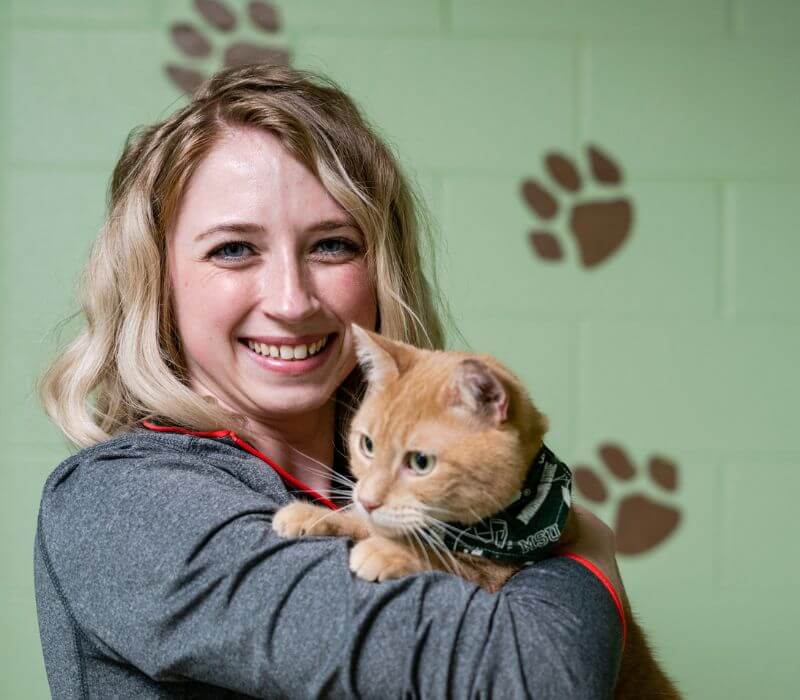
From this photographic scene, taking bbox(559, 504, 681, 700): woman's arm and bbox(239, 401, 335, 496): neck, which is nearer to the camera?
bbox(559, 504, 681, 700): woman's arm

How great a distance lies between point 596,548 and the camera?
1.06m

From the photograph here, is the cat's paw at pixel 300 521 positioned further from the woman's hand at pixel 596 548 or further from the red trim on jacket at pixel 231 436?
the woman's hand at pixel 596 548

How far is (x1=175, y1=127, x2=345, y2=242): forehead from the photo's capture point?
1185 millimetres

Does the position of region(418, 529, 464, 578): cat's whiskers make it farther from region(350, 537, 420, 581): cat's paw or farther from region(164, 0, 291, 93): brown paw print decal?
region(164, 0, 291, 93): brown paw print decal

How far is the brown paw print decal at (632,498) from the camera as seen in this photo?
2123 mm

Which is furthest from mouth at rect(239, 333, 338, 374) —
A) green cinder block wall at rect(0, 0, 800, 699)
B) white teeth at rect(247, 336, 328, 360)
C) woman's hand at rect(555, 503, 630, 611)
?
green cinder block wall at rect(0, 0, 800, 699)

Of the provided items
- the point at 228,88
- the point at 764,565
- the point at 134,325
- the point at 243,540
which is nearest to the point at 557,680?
the point at 243,540

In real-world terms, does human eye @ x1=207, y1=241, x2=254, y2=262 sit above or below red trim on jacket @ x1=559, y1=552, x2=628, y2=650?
above

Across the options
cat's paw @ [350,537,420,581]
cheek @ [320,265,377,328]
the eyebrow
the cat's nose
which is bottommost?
cat's paw @ [350,537,420,581]

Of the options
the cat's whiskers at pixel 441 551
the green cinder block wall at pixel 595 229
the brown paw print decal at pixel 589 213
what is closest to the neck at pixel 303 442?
the cat's whiskers at pixel 441 551

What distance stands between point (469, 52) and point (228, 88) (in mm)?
971

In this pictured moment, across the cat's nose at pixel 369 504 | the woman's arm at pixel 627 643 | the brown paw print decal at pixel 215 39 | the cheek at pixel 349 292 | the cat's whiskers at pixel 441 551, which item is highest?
the brown paw print decal at pixel 215 39

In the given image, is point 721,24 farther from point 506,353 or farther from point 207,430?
point 207,430

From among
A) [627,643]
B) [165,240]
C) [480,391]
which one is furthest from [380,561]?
[165,240]
